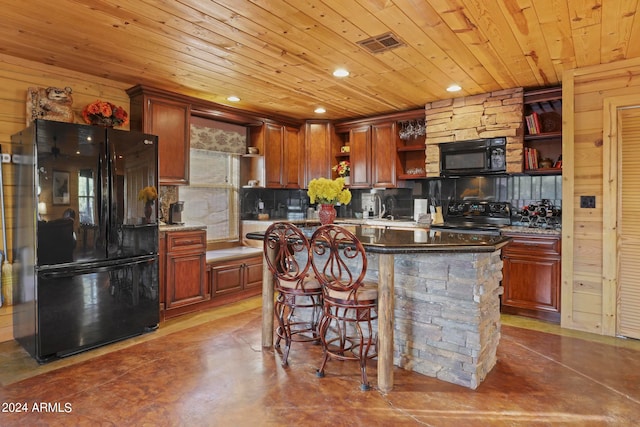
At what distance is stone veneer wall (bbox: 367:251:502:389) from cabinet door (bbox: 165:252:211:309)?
2.28 m

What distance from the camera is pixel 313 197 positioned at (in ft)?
10.5

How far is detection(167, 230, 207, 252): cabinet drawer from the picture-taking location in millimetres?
3852

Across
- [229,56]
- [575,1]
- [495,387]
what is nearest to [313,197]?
[229,56]

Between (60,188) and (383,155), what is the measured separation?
12.1ft

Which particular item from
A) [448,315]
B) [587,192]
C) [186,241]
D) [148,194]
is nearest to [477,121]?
[587,192]

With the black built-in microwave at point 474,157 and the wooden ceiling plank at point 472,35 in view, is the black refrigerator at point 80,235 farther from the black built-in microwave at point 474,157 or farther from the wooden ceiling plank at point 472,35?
the black built-in microwave at point 474,157

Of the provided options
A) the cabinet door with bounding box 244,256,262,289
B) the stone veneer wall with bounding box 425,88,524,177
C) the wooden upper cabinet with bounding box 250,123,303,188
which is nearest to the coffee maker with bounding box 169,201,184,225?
the cabinet door with bounding box 244,256,262,289

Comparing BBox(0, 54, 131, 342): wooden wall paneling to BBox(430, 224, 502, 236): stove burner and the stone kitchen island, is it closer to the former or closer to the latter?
the stone kitchen island

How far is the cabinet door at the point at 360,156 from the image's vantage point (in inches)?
211

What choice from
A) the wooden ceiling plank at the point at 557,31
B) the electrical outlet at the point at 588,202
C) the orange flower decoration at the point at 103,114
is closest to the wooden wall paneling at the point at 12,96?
the orange flower decoration at the point at 103,114

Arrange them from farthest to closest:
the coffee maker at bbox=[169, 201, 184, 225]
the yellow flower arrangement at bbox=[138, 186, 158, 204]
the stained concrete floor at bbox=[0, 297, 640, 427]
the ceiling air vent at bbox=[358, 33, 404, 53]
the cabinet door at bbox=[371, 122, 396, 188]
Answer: the cabinet door at bbox=[371, 122, 396, 188]
the coffee maker at bbox=[169, 201, 184, 225]
the yellow flower arrangement at bbox=[138, 186, 158, 204]
the ceiling air vent at bbox=[358, 33, 404, 53]
the stained concrete floor at bbox=[0, 297, 640, 427]

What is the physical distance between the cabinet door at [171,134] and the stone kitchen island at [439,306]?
2.37m

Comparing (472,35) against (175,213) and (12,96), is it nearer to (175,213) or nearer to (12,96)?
(175,213)

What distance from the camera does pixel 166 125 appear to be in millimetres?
4012
